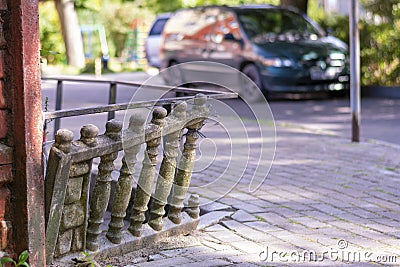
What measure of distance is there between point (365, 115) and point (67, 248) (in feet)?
32.6

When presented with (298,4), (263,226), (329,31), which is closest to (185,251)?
(263,226)

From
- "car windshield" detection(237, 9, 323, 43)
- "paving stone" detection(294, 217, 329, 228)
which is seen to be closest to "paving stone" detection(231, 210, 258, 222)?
"paving stone" detection(294, 217, 329, 228)

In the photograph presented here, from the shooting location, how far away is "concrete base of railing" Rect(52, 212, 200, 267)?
15.0ft

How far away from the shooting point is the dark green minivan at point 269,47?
15609mm

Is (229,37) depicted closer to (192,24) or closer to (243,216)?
(192,24)

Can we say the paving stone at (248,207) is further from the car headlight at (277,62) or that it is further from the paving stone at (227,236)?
the car headlight at (277,62)

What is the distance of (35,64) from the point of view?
3.97 metres

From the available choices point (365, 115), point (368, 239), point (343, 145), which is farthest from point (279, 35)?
point (368, 239)

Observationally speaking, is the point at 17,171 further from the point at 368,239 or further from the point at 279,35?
the point at 279,35

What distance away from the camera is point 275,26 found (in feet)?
54.4

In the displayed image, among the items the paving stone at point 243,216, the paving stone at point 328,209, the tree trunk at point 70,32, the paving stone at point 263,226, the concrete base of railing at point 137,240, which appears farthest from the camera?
the tree trunk at point 70,32

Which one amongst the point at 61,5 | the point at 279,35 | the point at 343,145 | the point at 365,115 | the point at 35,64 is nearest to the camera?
the point at 35,64

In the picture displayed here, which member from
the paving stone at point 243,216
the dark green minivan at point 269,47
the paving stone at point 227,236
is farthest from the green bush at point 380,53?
the paving stone at point 227,236

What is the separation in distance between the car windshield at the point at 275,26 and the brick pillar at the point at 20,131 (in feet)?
40.6
